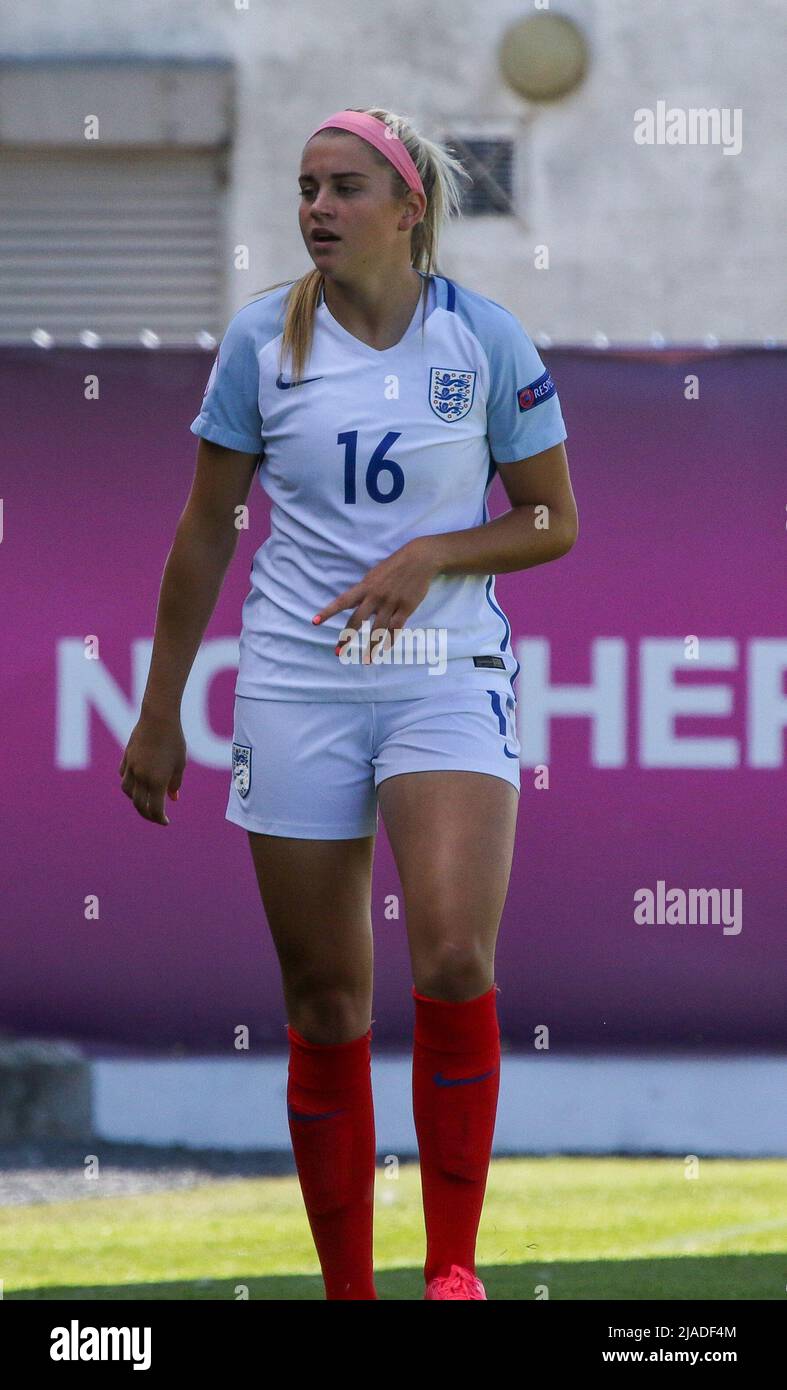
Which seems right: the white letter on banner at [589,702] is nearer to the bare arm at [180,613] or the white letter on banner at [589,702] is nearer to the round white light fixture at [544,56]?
the bare arm at [180,613]

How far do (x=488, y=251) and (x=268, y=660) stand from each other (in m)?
8.07

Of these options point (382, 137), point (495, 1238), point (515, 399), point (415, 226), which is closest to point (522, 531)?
point (515, 399)

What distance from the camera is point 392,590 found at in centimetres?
336

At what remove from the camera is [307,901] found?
3523 millimetres

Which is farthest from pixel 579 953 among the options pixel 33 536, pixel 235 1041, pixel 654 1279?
pixel 33 536

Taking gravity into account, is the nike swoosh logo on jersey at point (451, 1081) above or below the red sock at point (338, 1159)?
above

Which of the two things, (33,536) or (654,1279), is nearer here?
(654,1279)

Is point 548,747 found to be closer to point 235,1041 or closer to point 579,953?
point 579,953

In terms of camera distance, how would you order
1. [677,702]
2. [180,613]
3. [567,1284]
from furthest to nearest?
[677,702] < [567,1284] < [180,613]

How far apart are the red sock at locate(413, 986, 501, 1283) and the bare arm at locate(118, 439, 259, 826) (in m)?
0.65

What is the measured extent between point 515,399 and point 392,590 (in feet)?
1.47

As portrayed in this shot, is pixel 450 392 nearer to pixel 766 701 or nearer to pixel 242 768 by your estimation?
pixel 242 768

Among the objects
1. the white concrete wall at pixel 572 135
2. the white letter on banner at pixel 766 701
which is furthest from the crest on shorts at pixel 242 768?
the white concrete wall at pixel 572 135

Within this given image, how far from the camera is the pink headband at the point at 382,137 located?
346cm
